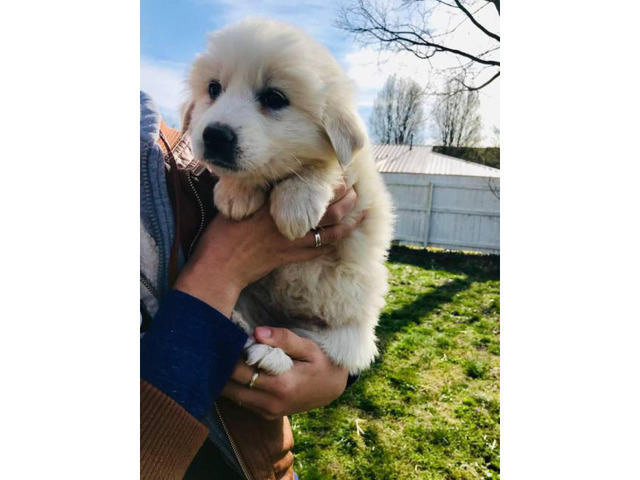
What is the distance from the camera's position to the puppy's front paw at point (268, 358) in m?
1.03

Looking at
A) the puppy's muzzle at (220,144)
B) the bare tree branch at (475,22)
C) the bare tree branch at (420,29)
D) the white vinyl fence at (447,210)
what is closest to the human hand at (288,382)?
the puppy's muzzle at (220,144)

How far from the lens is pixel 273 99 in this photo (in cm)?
109

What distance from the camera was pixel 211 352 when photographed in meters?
0.95

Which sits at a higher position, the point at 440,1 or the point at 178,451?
the point at 440,1

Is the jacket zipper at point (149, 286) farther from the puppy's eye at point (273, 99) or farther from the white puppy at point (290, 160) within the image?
the puppy's eye at point (273, 99)

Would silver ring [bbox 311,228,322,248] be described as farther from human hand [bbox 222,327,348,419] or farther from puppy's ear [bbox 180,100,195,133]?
puppy's ear [bbox 180,100,195,133]

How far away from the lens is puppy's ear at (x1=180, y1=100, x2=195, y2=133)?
122cm

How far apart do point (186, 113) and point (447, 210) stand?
0.96 metres

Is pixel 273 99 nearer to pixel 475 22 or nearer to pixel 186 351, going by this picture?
pixel 186 351
